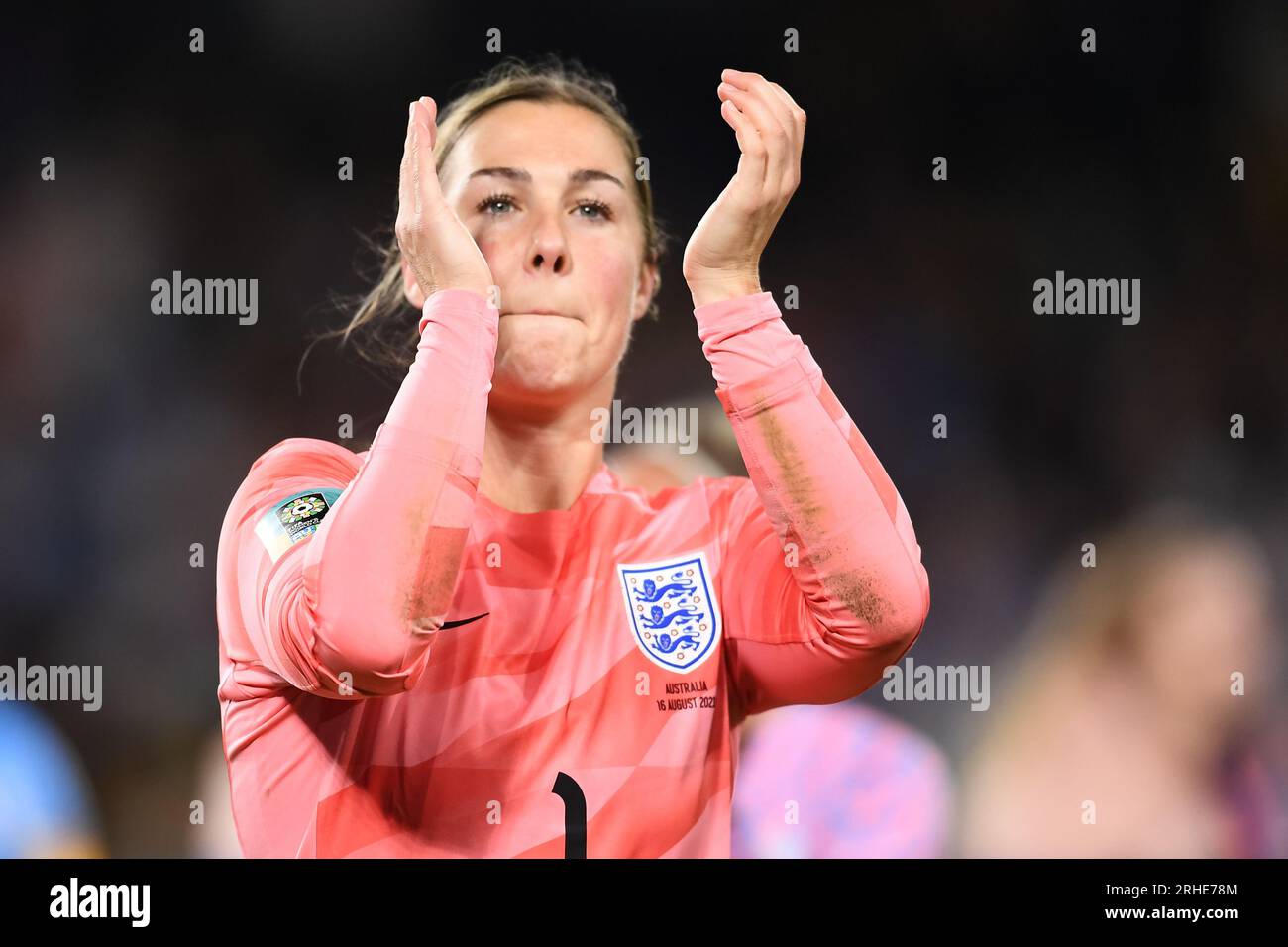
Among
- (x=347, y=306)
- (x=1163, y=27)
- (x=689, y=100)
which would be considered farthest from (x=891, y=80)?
(x=347, y=306)

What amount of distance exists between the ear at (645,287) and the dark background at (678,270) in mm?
741

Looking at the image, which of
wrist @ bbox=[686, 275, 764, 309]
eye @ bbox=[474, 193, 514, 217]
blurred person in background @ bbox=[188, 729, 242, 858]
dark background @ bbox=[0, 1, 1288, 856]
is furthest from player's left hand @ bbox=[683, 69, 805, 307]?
blurred person in background @ bbox=[188, 729, 242, 858]

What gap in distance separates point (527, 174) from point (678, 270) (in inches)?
46.3

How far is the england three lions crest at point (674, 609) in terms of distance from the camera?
1.25 metres

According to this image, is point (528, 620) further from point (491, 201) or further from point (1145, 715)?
point (1145, 715)

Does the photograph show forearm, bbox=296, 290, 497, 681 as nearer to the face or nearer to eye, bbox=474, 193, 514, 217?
the face

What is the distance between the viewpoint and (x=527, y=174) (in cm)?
130

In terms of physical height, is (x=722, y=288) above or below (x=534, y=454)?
above

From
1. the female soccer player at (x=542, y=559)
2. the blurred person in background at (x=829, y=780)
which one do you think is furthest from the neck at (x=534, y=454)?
the blurred person in background at (x=829, y=780)

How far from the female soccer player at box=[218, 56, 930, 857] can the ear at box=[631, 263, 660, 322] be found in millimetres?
58

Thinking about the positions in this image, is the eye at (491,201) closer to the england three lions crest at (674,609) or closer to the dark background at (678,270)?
the england three lions crest at (674,609)

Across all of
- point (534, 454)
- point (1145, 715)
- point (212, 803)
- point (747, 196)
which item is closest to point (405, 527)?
point (534, 454)
